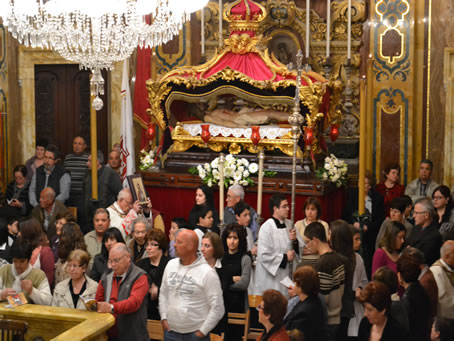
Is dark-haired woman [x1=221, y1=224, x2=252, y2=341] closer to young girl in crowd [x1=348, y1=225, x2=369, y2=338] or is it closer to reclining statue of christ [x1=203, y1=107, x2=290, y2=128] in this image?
young girl in crowd [x1=348, y1=225, x2=369, y2=338]

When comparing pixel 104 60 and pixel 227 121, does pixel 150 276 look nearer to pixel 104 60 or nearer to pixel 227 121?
pixel 104 60

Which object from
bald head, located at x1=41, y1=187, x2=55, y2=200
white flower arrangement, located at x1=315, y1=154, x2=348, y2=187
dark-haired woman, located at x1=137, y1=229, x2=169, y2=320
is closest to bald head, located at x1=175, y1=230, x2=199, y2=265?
dark-haired woman, located at x1=137, y1=229, x2=169, y2=320

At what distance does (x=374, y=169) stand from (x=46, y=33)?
5.58 m

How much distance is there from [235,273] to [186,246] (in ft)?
3.71

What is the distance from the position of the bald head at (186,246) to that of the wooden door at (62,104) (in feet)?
23.7

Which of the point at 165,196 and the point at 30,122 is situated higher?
the point at 30,122

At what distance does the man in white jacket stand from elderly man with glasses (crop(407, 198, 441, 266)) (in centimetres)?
234

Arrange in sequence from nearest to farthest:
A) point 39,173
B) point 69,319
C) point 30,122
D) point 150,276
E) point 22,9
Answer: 1. point 69,319
2. point 150,276
3. point 22,9
4. point 39,173
5. point 30,122

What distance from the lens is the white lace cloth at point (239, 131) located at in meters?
10.3

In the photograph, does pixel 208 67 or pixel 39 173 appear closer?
pixel 39 173

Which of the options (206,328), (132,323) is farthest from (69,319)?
(206,328)

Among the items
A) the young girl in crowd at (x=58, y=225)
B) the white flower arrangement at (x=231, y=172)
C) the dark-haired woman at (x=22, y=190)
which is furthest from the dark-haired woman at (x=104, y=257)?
the dark-haired woman at (x=22, y=190)

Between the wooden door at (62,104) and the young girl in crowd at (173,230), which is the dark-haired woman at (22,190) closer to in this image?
the wooden door at (62,104)

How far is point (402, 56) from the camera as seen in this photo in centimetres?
1116
